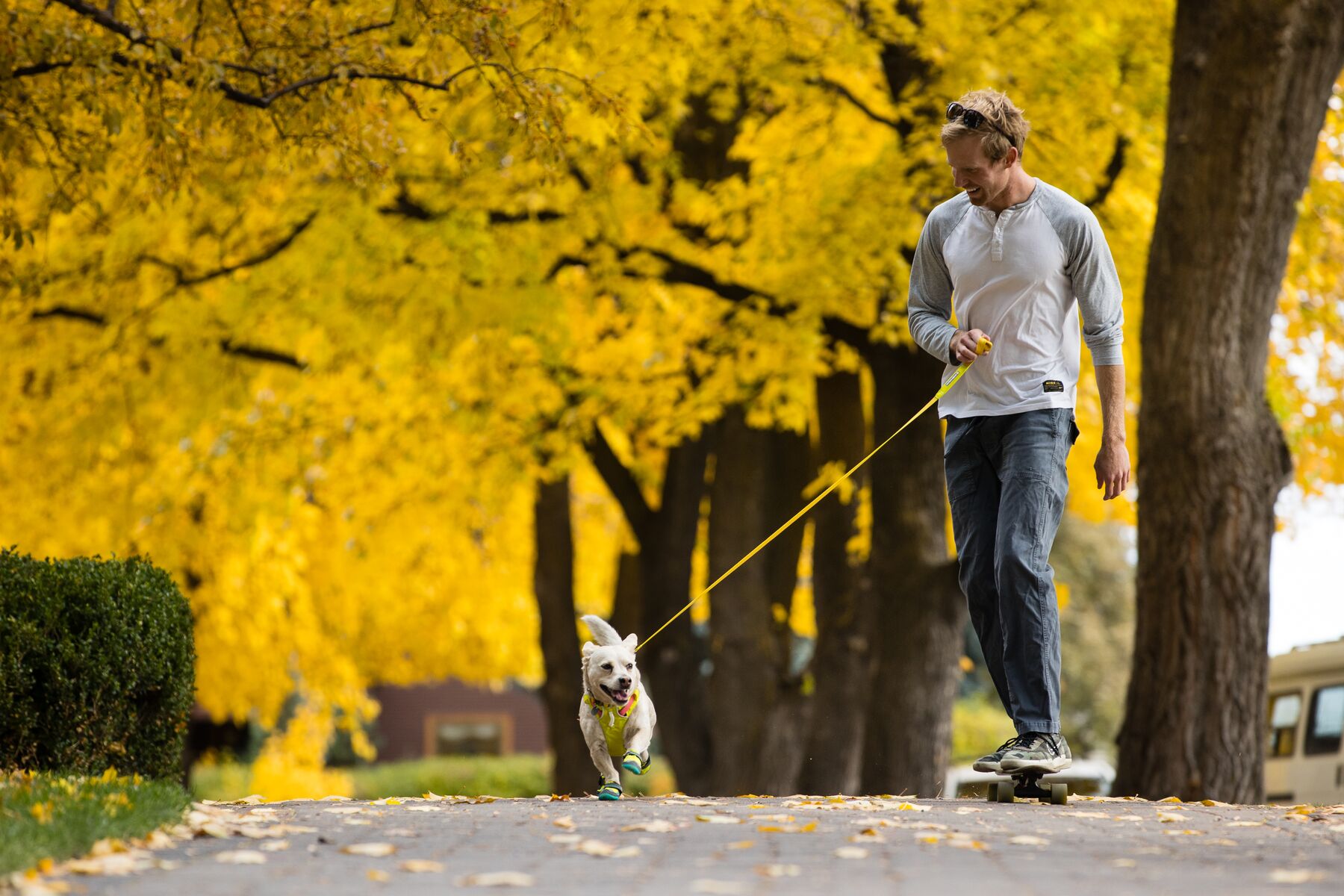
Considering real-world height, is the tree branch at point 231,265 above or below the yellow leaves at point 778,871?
above

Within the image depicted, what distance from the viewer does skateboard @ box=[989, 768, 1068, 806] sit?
643cm

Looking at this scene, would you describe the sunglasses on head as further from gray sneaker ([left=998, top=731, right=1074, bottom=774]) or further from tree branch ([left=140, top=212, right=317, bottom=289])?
tree branch ([left=140, top=212, right=317, bottom=289])

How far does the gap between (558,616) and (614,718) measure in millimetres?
10871

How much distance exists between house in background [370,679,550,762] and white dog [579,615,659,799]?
38.9m

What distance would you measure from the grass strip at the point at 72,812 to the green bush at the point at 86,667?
74cm

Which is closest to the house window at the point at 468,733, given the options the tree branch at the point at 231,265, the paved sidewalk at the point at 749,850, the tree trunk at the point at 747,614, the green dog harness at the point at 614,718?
the tree trunk at the point at 747,614

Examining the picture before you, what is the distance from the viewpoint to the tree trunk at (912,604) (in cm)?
1220

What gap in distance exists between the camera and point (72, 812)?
5.09 meters

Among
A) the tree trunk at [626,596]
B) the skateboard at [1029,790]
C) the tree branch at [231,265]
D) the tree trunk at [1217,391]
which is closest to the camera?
the skateboard at [1029,790]

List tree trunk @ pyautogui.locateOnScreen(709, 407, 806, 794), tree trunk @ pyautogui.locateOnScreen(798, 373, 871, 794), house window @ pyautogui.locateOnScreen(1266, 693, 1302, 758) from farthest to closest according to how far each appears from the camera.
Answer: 1. house window @ pyautogui.locateOnScreen(1266, 693, 1302, 758)
2. tree trunk @ pyautogui.locateOnScreen(709, 407, 806, 794)
3. tree trunk @ pyautogui.locateOnScreen(798, 373, 871, 794)

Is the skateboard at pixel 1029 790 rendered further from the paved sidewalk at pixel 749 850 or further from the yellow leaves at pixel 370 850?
the yellow leaves at pixel 370 850

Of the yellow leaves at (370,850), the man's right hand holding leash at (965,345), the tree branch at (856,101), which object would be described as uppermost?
the tree branch at (856,101)

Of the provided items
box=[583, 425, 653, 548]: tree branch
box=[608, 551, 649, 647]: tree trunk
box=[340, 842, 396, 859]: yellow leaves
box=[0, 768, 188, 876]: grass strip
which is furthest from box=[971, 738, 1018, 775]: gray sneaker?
box=[608, 551, 649, 647]: tree trunk

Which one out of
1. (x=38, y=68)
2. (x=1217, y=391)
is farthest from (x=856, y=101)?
(x=38, y=68)
